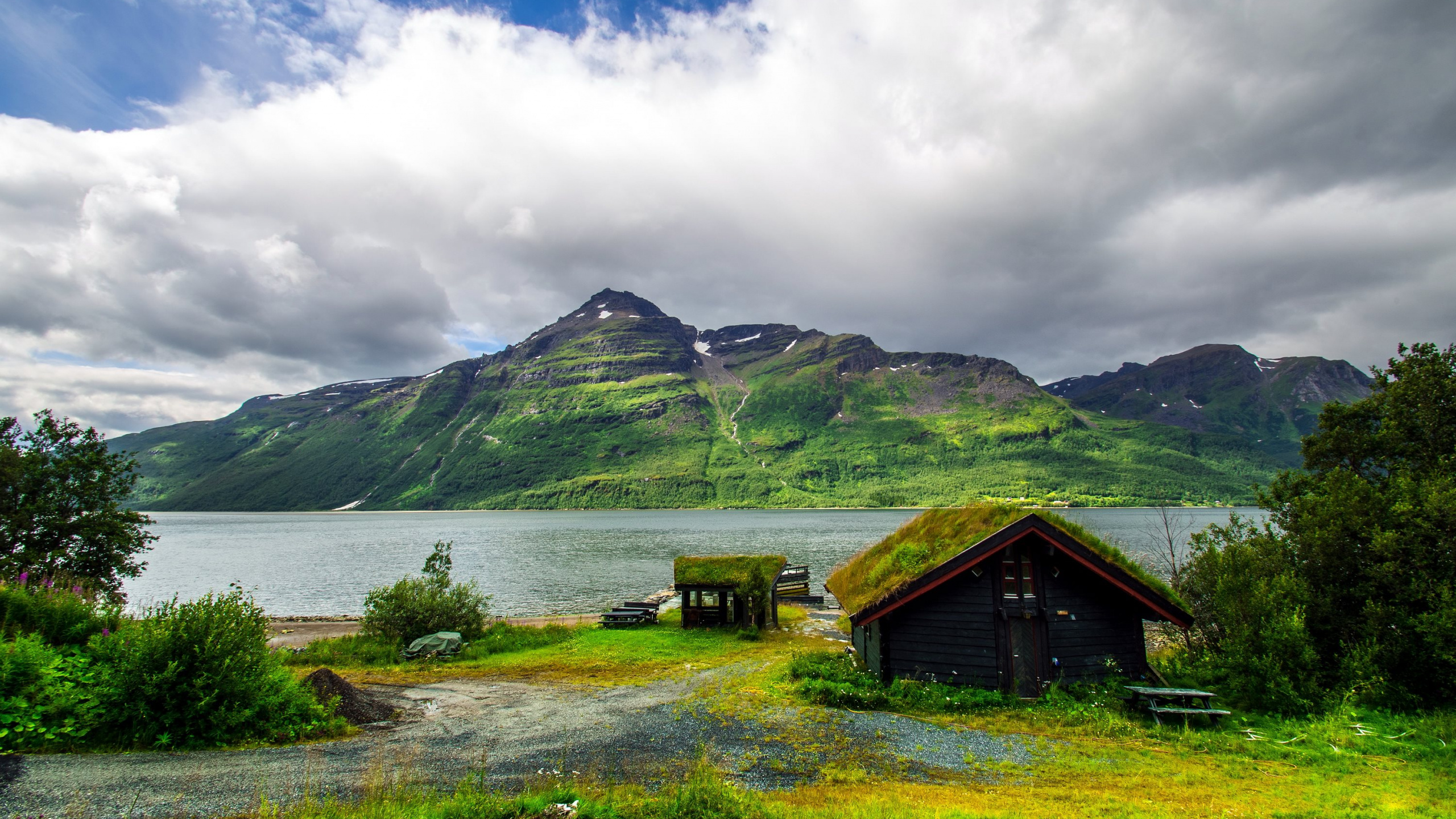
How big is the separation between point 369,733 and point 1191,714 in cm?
2029

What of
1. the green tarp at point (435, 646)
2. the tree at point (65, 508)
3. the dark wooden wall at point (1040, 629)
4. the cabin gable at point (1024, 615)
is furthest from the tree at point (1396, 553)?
the tree at point (65, 508)

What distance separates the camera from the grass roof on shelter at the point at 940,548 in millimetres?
17188

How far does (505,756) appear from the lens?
12680mm

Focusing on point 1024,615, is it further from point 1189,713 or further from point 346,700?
point 346,700

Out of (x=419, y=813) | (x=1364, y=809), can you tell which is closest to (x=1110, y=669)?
(x=1364, y=809)

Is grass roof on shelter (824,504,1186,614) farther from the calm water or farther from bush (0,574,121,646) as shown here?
bush (0,574,121,646)

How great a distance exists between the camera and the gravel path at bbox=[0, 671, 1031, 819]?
9570 millimetres

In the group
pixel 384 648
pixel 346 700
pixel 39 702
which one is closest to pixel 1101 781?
pixel 346 700

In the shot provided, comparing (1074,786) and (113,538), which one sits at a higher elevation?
(113,538)

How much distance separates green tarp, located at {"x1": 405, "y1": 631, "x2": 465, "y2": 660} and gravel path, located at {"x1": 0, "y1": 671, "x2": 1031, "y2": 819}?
944 centimetres

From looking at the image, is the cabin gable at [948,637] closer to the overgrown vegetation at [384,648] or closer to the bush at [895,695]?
the bush at [895,695]

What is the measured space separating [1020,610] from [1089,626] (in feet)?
6.98

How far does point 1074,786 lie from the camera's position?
35.9 feet

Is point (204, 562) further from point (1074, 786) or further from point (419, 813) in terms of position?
point (1074, 786)
